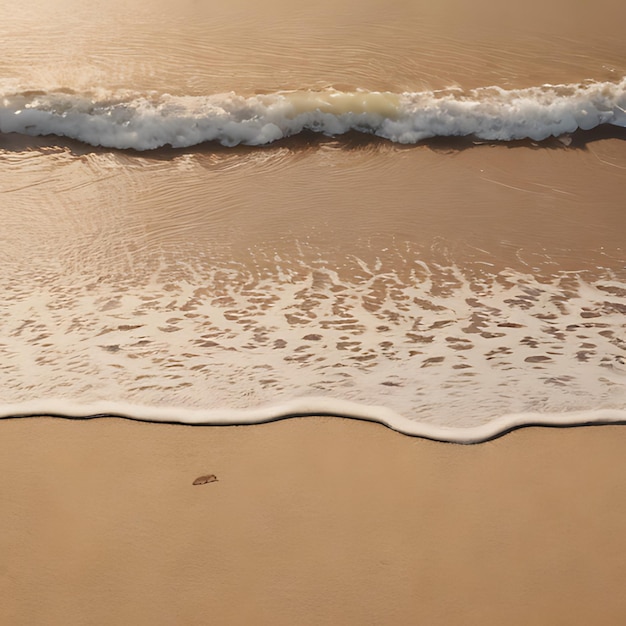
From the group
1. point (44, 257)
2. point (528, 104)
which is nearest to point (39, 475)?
point (44, 257)

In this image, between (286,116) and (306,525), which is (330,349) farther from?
(286,116)

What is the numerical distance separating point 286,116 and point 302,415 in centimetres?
301

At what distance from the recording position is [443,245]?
3.78 meters

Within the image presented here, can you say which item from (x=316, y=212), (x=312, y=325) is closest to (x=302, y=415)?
(x=312, y=325)

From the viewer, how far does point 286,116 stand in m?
5.03

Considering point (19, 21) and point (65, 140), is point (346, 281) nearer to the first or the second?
point (65, 140)

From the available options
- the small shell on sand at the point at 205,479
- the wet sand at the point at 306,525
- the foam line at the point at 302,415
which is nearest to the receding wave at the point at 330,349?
the foam line at the point at 302,415

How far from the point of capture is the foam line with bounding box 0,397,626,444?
2.59 metres

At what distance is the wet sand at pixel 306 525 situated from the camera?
203cm

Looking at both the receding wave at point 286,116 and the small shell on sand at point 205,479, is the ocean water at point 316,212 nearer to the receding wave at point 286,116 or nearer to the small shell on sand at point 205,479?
the receding wave at point 286,116

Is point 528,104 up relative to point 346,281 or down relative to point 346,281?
up

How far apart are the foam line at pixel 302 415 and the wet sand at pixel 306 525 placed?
0.13 ft

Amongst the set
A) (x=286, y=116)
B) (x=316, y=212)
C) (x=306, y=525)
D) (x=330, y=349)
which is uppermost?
(x=286, y=116)

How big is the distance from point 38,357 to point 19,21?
4.49 meters
